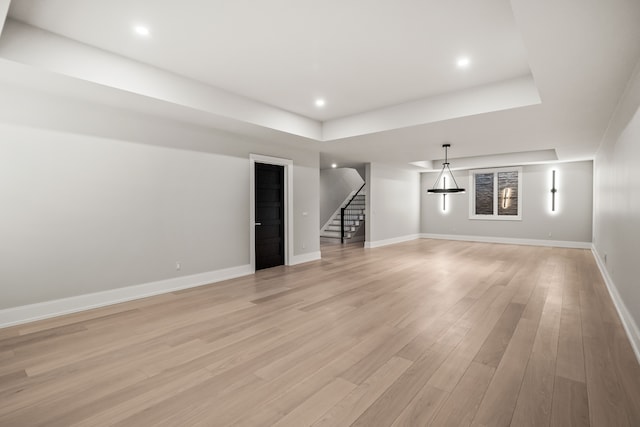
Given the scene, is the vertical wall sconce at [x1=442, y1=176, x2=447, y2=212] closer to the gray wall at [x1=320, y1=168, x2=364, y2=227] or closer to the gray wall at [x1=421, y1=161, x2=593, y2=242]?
the gray wall at [x1=421, y1=161, x2=593, y2=242]

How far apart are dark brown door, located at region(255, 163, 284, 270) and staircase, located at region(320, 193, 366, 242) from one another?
440cm

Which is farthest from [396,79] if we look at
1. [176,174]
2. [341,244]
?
[341,244]

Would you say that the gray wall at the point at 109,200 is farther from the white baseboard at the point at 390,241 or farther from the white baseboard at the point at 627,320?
the white baseboard at the point at 627,320

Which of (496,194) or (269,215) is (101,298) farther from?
(496,194)

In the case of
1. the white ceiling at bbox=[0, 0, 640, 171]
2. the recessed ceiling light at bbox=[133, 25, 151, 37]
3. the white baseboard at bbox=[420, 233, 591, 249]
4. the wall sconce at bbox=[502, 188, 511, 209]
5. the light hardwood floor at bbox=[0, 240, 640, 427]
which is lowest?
the light hardwood floor at bbox=[0, 240, 640, 427]

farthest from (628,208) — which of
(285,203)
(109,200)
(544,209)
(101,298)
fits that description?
(544,209)

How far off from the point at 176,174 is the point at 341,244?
20.8 ft

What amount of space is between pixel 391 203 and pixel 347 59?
7.22 meters

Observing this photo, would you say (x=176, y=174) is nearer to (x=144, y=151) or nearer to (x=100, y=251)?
(x=144, y=151)

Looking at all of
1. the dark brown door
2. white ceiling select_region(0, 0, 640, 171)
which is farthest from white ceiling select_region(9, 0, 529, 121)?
the dark brown door

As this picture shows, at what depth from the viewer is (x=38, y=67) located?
Answer: 9.86 feet

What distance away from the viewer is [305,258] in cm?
716

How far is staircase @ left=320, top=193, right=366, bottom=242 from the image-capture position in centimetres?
1102

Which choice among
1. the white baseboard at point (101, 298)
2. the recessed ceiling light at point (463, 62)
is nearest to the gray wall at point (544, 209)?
the recessed ceiling light at point (463, 62)
